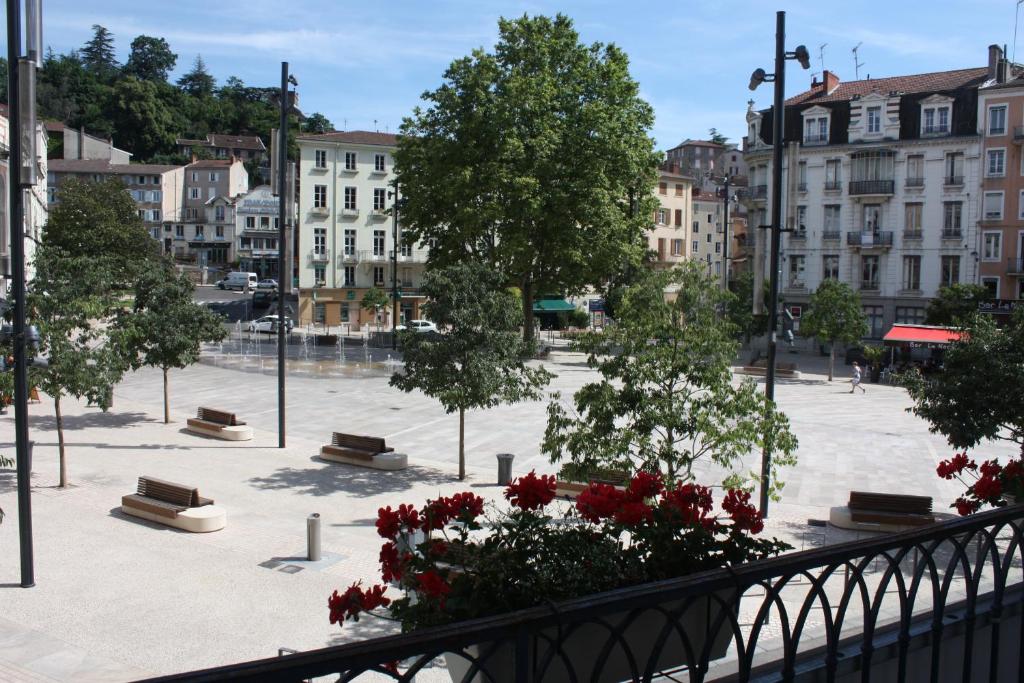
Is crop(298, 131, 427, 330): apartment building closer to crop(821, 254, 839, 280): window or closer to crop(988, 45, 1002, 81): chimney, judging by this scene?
crop(821, 254, 839, 280): window

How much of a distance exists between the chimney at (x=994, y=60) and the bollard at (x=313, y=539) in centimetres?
4941

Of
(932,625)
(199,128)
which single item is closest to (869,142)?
(932,625)

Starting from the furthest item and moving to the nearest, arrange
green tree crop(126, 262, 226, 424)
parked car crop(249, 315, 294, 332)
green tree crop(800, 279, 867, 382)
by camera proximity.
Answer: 1. parked car crop(249, 315, 294, 332)
2. green tree crop(800, 279, 867, 382)
3. green tree crop(126, 262, 226, 424)

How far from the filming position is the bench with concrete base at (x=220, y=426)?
2262 centimetres

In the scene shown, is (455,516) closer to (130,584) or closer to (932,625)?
(932,625)

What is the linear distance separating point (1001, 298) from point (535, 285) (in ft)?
82.5

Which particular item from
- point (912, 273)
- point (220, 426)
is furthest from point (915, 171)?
point (220, 426)

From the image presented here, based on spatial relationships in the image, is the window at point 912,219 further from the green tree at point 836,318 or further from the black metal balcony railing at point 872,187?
the green tree at point 836,318

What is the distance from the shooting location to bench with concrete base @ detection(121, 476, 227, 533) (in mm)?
14516

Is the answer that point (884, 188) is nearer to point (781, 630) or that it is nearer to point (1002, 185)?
point (1002, 185)

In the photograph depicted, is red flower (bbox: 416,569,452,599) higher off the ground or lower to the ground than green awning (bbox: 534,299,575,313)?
lower

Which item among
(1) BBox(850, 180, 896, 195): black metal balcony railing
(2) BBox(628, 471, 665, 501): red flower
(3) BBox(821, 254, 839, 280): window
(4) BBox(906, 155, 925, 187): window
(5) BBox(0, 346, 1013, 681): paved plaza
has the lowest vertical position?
(5) BBox(0, 346, 1013, 681): paved plaza

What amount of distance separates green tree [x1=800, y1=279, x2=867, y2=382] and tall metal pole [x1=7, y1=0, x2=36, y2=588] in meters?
33.1

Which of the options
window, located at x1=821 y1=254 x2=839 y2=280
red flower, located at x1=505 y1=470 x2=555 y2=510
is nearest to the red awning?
window, located at x1=821 y1=254 x2=839 y2=280
